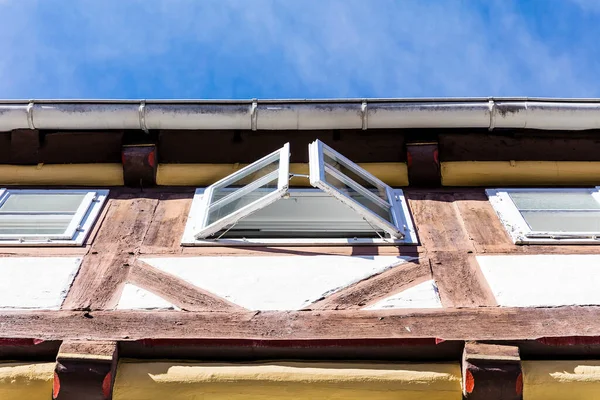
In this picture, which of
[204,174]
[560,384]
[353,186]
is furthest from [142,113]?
[560,384]

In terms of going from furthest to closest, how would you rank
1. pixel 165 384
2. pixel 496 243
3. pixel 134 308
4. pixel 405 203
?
pixel 405 203 → pixel 496 243 → pixel 134 308 → pixel 165 384

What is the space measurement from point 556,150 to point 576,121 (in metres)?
0.31

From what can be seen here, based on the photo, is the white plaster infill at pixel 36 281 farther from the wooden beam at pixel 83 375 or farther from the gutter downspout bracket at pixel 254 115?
the gutter downspout bracket at pixel 254 115

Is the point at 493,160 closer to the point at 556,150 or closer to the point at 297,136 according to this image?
the point at 556,150

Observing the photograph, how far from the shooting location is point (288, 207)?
20.3 feet

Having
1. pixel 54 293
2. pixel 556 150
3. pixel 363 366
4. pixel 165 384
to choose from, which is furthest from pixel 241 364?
pixel 556 150

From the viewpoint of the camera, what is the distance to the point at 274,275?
525cm

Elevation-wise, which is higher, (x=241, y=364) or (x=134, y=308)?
(x=134, y=308)

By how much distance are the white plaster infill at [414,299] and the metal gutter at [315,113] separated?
5.85 ft

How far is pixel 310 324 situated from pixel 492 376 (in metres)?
1.14

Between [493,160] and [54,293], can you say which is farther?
[493,160]

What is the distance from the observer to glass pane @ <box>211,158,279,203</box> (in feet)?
20.2

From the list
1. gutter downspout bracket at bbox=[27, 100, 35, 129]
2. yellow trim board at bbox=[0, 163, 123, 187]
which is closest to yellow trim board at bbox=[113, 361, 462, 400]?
yellow trim board at bbox=[0, 163, 123, 187]

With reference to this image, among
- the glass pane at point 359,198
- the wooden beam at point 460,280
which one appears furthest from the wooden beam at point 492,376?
the glass pane at point 359,198
